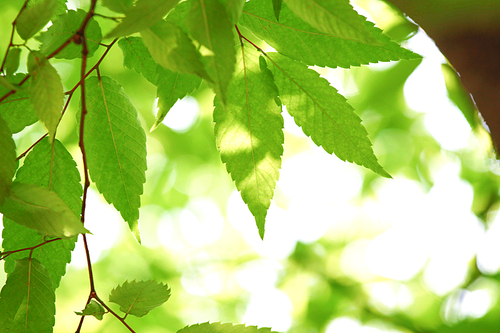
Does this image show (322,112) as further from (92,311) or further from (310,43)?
(92,311)

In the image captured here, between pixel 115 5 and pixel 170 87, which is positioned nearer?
pixel 115 5

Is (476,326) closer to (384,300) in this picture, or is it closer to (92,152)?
(384,300)

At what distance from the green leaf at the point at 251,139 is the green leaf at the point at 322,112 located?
31mm

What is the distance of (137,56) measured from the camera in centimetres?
46

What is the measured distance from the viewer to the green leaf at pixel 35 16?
1.01 ft

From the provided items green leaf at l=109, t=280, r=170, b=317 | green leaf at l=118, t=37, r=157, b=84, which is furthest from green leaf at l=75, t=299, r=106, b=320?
green leaf at l=118, t=37, r=157, b=84

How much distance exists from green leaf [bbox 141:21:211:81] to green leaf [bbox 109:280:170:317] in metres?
0.24

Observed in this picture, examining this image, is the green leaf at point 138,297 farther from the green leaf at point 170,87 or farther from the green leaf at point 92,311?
the green leaf at point 170,87

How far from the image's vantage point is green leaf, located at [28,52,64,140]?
0.96 ft

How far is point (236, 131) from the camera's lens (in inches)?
17.2

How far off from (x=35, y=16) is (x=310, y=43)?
0.28 meters

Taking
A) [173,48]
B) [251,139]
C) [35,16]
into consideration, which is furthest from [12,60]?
[251,139]

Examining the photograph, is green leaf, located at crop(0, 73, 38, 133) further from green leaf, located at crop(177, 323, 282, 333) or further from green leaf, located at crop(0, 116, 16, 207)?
green leaf, located at crop(177, 323, 282, 333)

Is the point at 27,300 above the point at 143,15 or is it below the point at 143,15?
below
